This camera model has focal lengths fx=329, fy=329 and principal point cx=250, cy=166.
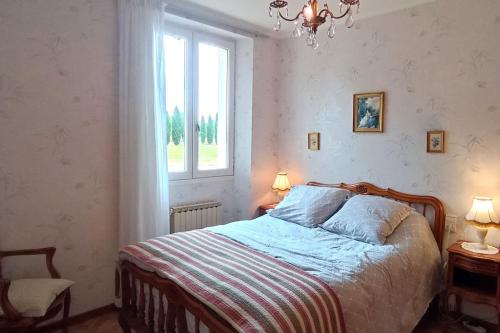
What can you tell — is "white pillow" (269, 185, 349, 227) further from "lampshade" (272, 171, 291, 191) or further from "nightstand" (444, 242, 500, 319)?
"nightstand" (444, 242, 500, 319)

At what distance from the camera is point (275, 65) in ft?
12.4

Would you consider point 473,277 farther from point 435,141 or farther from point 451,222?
point 435,141

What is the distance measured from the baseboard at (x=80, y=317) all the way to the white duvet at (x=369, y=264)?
1075 millimetres

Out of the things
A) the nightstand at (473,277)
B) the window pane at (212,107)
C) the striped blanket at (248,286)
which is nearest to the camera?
the striped blanket at (248,286)

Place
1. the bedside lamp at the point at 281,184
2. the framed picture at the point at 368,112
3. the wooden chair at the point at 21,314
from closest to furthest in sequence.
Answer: the wooden chair at the point at 21,314
the framed picture at the point at 368,112
the bedside lamp at the point at 281,184

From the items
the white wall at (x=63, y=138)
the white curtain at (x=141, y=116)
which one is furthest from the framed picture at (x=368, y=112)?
the white wall at (x=63, y=138)

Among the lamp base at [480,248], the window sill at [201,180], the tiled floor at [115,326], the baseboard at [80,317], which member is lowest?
the tiled floor at [115,326]

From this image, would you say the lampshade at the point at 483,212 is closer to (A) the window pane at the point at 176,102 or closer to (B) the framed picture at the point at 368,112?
(B) the framed picture at the point at 368,112

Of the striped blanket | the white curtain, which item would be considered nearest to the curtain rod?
the white curtain

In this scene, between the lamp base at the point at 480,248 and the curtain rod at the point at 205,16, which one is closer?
the lamp base at the point at 480,248

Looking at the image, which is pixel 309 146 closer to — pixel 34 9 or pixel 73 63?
pixel 73 63

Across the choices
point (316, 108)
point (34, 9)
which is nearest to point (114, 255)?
point (34, 9)

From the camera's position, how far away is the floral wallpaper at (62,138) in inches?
85.7

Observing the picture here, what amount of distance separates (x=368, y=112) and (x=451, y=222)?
3.84ft
